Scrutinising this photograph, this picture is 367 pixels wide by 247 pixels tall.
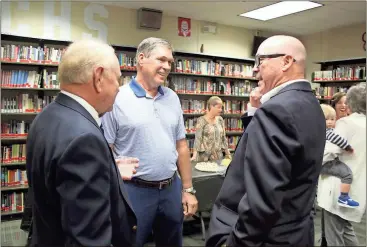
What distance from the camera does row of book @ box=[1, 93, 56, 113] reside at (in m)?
4.41

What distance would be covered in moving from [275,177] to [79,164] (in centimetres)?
63

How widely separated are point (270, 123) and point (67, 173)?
2.22 ft

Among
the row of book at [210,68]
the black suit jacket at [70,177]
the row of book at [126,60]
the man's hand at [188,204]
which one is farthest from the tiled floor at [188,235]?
the row of book at [210,68]

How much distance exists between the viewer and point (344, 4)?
5102 millimetres

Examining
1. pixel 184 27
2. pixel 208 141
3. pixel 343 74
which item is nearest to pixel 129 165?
pixel 208 141

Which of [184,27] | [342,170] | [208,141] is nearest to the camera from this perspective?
[342,170]

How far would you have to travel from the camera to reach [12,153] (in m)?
4.46

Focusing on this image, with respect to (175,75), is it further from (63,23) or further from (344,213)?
(344,213)

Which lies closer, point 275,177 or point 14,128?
point 275,177

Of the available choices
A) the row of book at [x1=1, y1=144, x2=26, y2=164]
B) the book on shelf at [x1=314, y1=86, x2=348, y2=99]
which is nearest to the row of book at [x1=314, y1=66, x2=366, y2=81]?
the book on shelf at [x1=314, y1=86, x2=348, y2=99]

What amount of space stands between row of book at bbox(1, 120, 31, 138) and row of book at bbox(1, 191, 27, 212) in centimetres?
80

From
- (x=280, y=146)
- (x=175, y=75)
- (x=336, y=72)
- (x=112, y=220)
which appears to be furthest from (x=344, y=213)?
(x=336, y=72)

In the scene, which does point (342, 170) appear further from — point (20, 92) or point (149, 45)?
point (20, 92)

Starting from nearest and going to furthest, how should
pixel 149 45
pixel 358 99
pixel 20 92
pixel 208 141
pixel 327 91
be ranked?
pixel 149 45, pixel 358 99, pixel 208 141, pixel 20 92, pixel 327 91
